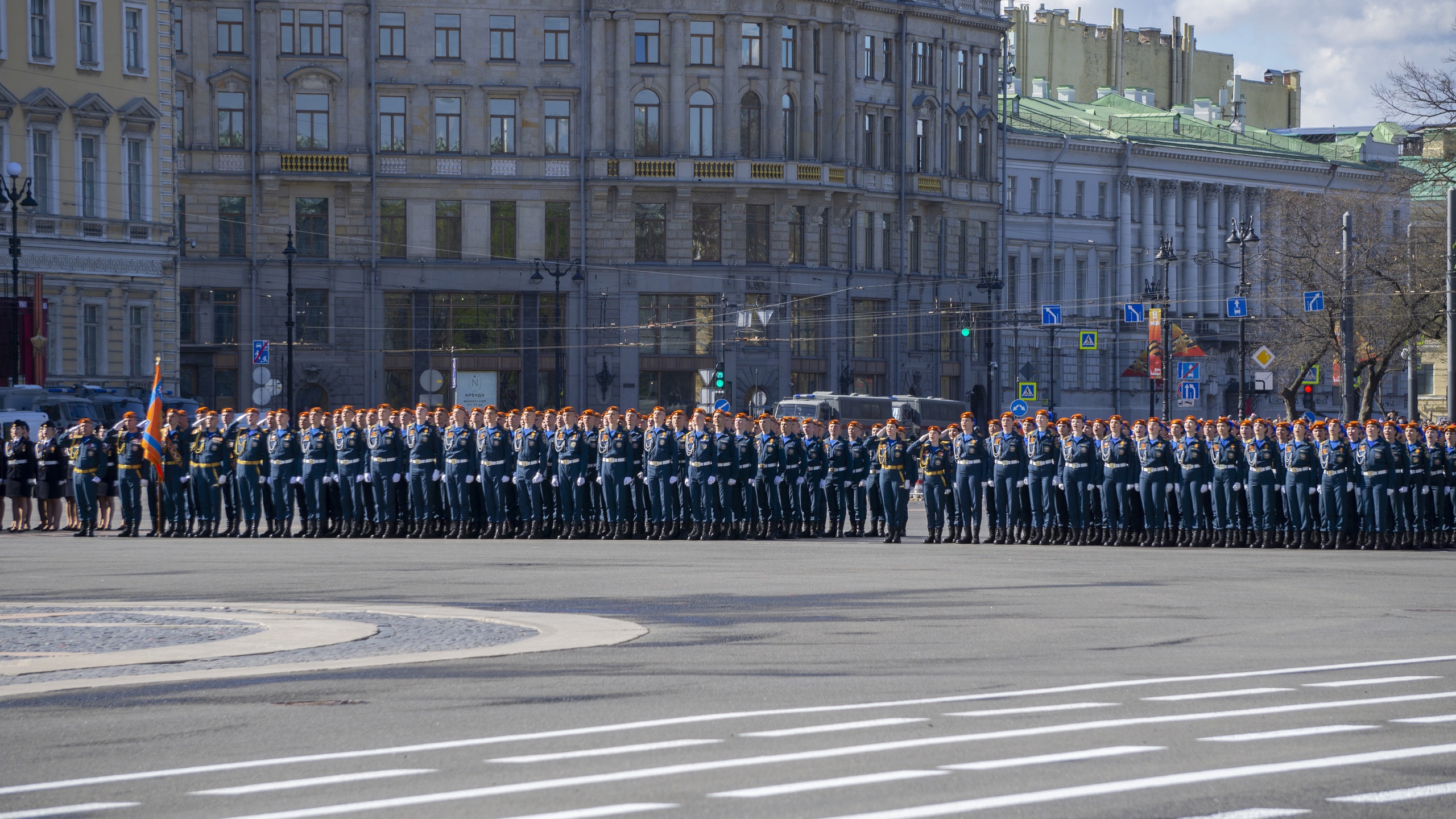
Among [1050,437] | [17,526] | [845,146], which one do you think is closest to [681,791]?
[1050,437]

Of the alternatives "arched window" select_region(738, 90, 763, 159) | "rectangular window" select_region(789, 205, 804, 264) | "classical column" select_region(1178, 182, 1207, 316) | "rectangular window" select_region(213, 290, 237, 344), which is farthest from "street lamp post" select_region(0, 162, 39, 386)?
"classical column" select_region(1178, 182, 1207, 316)

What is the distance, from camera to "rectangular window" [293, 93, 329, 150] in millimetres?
66438

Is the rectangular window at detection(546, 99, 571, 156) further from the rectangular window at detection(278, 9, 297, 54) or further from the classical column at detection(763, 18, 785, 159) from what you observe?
the rectangular window at detection(278, 9, 297, 54)

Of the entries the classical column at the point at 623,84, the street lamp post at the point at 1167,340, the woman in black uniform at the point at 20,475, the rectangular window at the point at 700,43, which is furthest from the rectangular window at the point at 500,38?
the woman in black uniform at the point at 20,475

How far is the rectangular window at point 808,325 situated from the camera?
6931 cm

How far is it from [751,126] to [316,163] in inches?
603

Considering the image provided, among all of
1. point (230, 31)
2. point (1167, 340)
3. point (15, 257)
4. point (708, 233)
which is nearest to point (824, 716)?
point (15, 257)

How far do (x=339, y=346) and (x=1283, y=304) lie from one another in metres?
31.9

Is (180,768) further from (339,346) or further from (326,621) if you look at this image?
(339,346)

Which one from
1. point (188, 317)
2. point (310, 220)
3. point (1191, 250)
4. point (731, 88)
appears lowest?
point (188, 317)

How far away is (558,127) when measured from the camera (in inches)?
2670

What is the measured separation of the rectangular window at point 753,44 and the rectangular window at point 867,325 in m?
9.51

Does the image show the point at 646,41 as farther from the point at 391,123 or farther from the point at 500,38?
the point at 391,123

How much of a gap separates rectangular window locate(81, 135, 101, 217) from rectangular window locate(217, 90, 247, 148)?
10246mm
